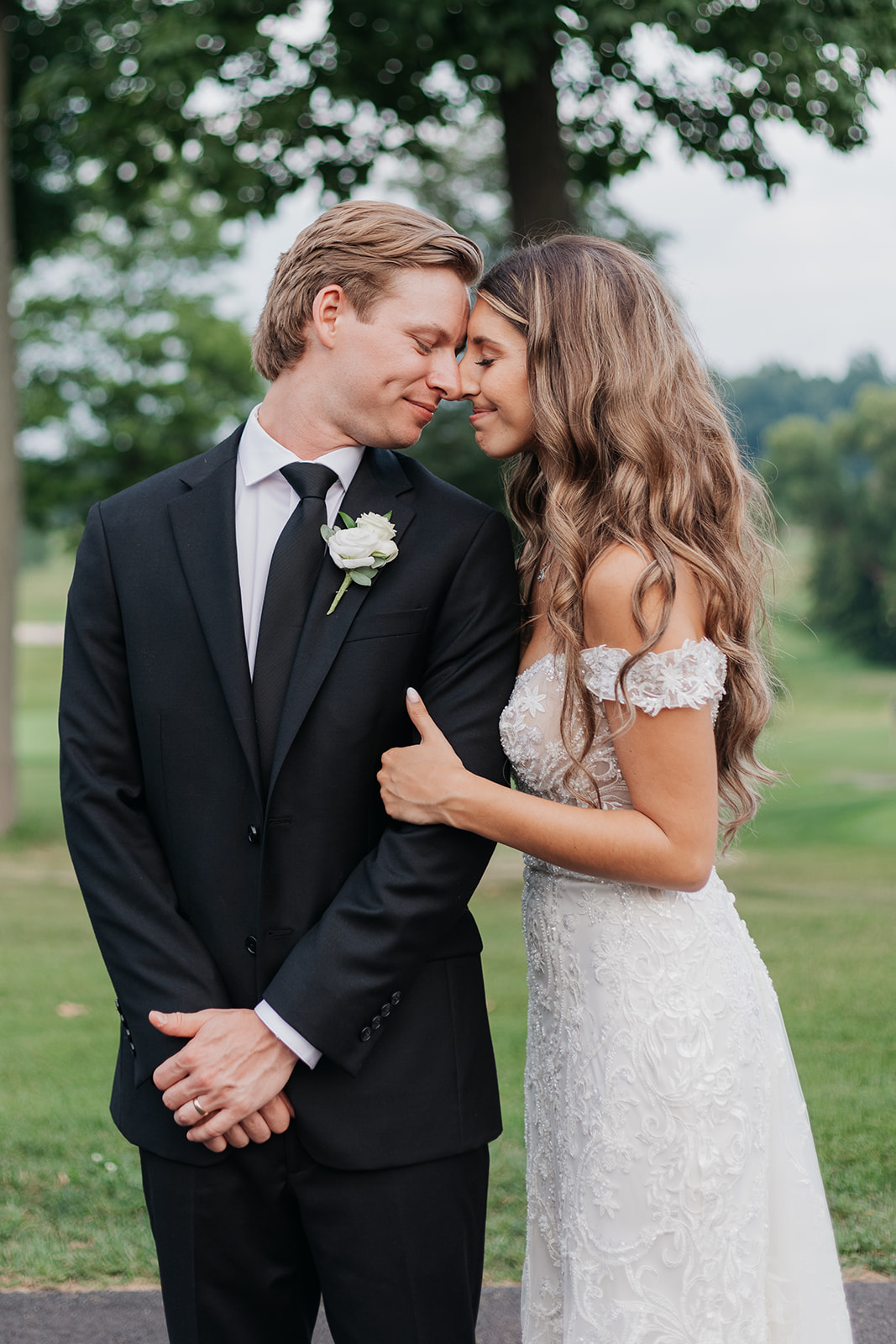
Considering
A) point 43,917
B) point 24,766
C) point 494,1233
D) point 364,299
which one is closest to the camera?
point 364,299

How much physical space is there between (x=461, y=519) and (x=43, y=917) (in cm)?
805

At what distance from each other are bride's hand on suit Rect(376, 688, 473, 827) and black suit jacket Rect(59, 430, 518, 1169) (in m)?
0.05

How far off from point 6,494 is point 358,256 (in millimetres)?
12687

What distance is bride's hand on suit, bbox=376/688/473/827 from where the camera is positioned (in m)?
2.31

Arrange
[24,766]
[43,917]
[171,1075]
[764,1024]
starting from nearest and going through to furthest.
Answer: [171,1075] → [764,1024] → [43,917] → [24,766]

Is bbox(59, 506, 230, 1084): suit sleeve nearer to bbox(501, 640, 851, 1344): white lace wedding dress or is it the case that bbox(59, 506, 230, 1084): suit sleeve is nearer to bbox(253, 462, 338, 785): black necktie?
bbox(253, 462, 338, 785): black necktie

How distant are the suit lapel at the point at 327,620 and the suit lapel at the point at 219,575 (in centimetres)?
7

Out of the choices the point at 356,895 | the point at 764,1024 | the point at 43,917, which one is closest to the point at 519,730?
the point at 356,895

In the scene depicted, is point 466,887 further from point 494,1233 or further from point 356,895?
point 494,1233

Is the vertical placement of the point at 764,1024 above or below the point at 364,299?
below

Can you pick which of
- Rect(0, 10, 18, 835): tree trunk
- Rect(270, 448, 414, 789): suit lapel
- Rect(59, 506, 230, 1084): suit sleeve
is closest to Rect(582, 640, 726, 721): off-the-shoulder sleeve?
Rect(270, 448, 414, 789): suit lapel

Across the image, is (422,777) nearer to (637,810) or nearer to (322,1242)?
(637,810)

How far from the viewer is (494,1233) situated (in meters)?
4.20

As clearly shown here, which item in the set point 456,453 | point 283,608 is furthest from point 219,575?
point 456,453
